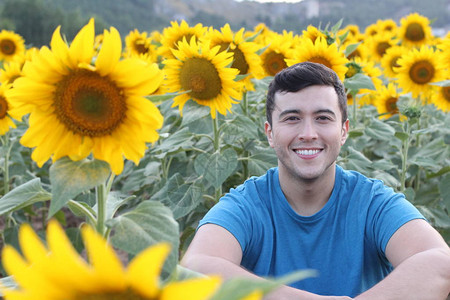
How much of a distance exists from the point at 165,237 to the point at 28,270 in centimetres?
43

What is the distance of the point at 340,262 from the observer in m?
1.83

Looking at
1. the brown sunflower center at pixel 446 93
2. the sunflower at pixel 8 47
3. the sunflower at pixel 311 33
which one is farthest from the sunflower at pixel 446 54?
the sunflower at pixel 8 47

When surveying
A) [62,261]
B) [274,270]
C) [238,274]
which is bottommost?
[274,270]

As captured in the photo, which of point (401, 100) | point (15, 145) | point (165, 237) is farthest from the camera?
point (401, 100)

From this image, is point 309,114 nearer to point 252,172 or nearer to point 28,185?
point 252,172

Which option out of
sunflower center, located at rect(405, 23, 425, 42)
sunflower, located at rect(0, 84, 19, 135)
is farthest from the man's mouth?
sunflower center, located at rect(405, 23, 425, 42)

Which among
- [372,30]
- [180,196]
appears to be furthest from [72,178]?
[372,30]

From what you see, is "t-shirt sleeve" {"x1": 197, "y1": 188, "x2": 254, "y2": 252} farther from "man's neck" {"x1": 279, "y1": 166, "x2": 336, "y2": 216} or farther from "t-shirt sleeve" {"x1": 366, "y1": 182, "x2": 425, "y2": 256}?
"t-shirt sleeve" {"x1": 366, "y1": 182, "x2": 425, "y2": 256}

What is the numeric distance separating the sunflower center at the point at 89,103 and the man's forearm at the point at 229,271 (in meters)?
0.54

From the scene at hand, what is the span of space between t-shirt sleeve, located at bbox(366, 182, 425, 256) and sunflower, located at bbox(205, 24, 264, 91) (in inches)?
42.1

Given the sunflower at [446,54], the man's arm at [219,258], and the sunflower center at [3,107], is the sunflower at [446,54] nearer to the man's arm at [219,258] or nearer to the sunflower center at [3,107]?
the man's arm at [219,258]

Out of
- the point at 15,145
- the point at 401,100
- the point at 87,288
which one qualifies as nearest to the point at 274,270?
the point at 87,288

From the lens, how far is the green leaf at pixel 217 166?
2316 mm

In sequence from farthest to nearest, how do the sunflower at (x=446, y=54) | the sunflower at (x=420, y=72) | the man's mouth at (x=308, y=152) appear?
the sunflower at (x=420, y=72), the sunflower at (x=446, y=54), the man's mouth at (x=308, y=152)
